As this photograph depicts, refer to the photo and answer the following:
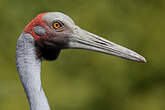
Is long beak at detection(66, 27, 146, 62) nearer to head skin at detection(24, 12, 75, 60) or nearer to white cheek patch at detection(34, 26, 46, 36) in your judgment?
head skin at detection(24, 12, 75, 60)

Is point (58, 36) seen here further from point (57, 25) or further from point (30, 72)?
point (30, 72)

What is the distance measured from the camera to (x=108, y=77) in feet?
53.9

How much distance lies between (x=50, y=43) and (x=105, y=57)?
9152mm

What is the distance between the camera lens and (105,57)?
15.9 m

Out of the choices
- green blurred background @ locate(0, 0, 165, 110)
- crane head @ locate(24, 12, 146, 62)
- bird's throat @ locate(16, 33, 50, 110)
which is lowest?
green blurred background @ locate(0, 0, 165, 110)

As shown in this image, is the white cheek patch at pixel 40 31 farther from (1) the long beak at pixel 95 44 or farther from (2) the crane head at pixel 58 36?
(1) the long beak at pixel 95 44

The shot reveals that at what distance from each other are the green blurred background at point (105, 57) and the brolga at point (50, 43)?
8422mm

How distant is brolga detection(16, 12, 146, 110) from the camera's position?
6641 mm

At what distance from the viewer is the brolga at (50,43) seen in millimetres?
6641

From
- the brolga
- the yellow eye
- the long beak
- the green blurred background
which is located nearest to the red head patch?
the brolga

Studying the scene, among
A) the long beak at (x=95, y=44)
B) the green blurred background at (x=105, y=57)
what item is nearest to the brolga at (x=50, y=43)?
the long beak at (x=95, y=44)

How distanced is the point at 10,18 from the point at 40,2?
1200mm

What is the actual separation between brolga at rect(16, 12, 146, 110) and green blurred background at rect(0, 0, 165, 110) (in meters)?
8.42

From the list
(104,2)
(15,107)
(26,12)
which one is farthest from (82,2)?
(15,107)
